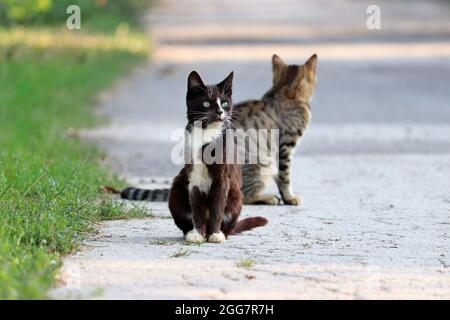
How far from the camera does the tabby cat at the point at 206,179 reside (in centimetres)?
813

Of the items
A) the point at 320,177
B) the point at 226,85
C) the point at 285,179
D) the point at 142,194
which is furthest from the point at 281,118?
the point at 226,85

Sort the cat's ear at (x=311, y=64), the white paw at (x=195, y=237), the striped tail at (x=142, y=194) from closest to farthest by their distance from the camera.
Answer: the white paw at (x=195, y=237) → the striped tail at (x=142, y=194) → the cat's ear at (x=311, y=64)

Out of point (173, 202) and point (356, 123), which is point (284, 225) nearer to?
point (173, 202)

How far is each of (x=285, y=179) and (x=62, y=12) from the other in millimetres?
17174

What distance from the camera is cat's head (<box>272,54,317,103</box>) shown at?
11.0 metres

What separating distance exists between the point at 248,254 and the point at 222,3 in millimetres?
31786

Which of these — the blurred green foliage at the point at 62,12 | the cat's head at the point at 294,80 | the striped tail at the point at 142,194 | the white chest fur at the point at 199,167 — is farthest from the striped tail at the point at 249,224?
the blurred green foliage at the point at 62,12

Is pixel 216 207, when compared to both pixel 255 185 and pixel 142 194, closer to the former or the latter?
pixel 142 194

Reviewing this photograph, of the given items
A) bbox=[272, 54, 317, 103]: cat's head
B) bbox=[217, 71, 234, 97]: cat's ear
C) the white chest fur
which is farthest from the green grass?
bbox=[272, 54, 317, 103]: cat's head

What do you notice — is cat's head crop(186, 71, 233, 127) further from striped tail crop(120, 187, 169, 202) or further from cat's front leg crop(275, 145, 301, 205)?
cat's front leg crop(275, 145, 301, 205)

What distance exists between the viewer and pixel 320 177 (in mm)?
11844

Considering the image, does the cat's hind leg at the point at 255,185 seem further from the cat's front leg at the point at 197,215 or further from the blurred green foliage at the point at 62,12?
the blurred green foliage at the point at 62,12

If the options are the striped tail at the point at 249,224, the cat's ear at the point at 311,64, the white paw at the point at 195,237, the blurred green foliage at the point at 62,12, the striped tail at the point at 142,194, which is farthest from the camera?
the blurred green foliage at the point at 62,12
